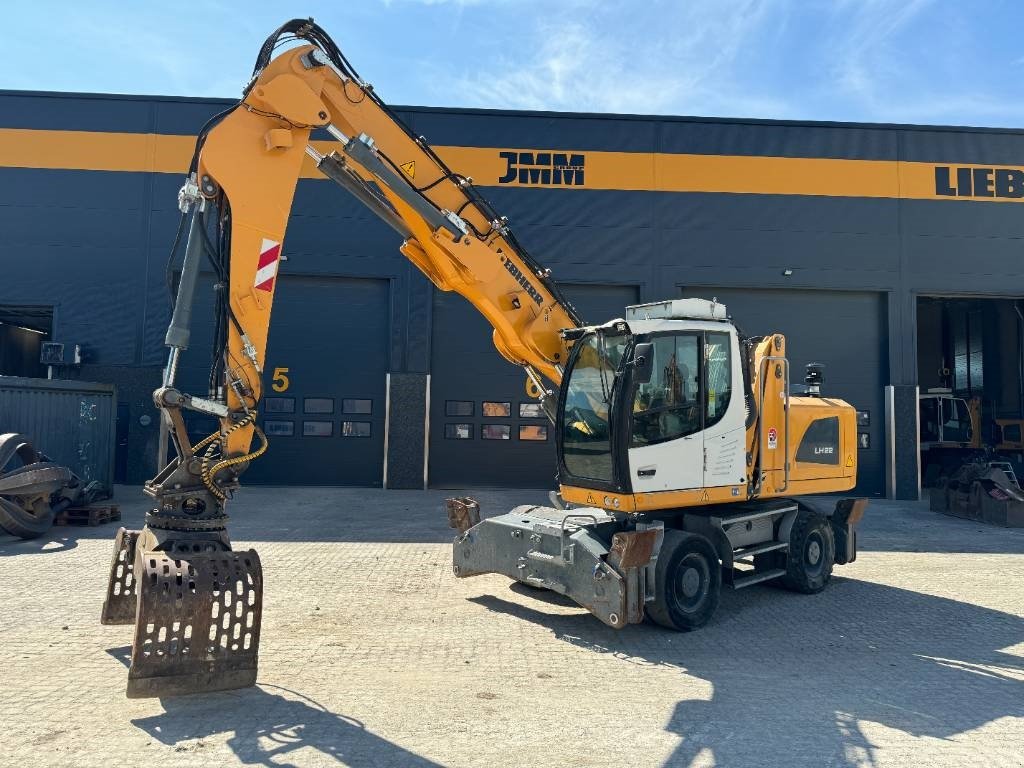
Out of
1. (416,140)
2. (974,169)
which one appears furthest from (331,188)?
(974,169)

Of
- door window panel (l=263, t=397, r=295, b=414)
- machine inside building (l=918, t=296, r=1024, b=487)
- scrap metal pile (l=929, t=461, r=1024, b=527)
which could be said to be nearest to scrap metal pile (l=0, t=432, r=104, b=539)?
door window panel (l=263, t=397, r=295, b=414)

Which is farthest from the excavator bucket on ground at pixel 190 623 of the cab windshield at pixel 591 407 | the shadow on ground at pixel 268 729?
the cab windshield at pixel 591 407

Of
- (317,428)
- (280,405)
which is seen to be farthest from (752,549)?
(280,405)

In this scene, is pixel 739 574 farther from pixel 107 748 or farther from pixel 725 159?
pixel 725 159

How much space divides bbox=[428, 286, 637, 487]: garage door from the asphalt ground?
7346mm

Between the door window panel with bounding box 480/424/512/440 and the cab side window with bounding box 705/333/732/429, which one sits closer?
the cab side window with bounding box 705/333/732/429

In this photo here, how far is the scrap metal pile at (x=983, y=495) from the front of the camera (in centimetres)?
1222

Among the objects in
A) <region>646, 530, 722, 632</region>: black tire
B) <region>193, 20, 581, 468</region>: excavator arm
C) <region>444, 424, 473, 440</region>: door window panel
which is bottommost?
<region>646, 530, 722, 632</region>: black tire

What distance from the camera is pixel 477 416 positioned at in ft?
51.9

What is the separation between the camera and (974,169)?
53.4 ft

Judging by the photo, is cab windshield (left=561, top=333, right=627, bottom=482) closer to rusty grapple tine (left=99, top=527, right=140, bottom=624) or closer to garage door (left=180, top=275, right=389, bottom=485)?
rusty grapple tine (left=99, top=527, right=140, bottom=624)

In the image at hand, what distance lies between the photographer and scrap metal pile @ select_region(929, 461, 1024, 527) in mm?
12219

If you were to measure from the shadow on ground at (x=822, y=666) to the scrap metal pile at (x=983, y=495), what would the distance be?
6.47 m

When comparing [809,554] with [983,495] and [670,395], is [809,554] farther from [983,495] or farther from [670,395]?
[983,495]
